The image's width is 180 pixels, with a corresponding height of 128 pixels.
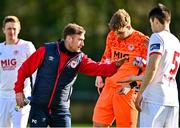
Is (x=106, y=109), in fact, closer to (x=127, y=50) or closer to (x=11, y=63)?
(x=127, y=50)

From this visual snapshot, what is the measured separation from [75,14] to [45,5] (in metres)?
1.18

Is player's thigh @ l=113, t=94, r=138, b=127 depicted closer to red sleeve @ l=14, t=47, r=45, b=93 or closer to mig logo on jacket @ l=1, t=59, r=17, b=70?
mig logo on jacket @ l=1, t=59, r=17, b=70

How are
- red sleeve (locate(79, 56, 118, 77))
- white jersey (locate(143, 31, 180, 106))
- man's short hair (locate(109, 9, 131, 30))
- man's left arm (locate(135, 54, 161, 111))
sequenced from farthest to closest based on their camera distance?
man's short hair (locate(109, 9, 131, 30)), red sleeve (locate(79, 56, 118, 77)), white jersey (locate(143, 31, 180, 106)), man's left arm (locate(135, 54, 161, 111))

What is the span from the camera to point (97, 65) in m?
9.40

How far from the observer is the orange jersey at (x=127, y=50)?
10.4m

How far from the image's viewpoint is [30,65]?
9.16 metres

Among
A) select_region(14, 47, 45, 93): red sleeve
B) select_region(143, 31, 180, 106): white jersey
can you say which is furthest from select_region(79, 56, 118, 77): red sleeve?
select_region(143, 31, 180, 106): white jersey

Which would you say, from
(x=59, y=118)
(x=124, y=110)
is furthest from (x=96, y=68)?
(x=124, y=110)

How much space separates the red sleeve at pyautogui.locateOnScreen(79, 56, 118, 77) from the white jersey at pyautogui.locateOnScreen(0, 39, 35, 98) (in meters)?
2.02

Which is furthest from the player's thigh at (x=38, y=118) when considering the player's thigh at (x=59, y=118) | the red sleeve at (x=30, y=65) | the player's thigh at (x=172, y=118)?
the player's thigh at (x=172, y=118)

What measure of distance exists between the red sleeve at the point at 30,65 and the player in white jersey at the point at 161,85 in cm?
128

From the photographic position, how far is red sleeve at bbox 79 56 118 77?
9.35 m

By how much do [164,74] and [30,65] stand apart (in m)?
1.61

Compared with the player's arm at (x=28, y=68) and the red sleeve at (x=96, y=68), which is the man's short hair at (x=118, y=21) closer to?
the red sleeve at (x=96, y=68)
